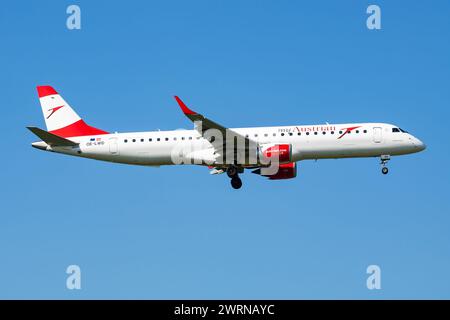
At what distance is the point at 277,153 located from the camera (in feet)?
188

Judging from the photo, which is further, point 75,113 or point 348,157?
point 75,113

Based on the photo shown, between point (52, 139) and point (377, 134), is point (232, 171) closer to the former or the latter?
point (377, 134)

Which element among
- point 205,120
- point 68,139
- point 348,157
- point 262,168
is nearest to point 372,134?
point 348,157

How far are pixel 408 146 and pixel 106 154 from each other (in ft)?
71.5

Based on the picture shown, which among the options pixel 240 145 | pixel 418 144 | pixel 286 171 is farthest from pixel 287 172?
pixel 418 144

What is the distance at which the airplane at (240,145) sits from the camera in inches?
2276

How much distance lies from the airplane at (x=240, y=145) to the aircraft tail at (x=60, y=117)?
78 centimetres

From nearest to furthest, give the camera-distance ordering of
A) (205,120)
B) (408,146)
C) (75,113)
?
(205,120)
(408,146)
(75,113)

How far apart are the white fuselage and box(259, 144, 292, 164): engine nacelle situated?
2.42 ft

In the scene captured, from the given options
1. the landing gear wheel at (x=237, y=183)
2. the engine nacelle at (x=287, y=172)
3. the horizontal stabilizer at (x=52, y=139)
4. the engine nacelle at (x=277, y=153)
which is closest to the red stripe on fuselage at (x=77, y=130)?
the horizontal stabilizer at (x=52, y=139)

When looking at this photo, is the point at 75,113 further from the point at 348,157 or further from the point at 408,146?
the point at 408,146

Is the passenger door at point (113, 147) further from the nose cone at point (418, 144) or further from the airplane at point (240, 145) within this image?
the nose cone at point (418, 144)

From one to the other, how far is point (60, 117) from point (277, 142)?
17.6 m

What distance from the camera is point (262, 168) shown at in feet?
200
